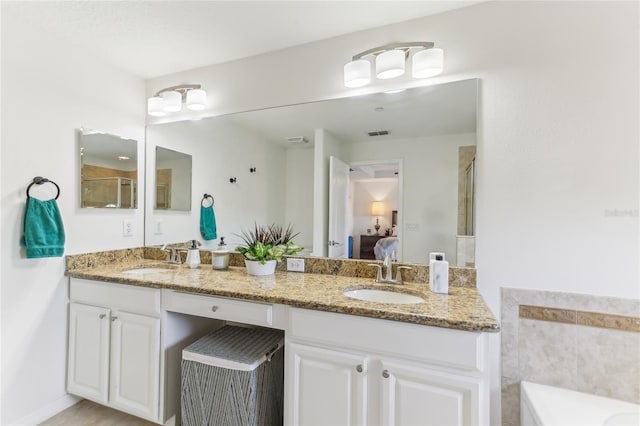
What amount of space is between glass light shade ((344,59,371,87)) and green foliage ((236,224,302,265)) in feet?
3.33

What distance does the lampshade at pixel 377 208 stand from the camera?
181 centimetres

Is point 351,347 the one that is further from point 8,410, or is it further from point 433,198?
point 8,410

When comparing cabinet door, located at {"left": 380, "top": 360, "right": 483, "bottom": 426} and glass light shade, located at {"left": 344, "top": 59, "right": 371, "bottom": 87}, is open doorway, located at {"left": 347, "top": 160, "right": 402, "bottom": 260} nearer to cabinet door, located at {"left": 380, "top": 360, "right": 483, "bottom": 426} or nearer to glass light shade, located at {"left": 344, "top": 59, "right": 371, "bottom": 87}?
glass light shade, located at {"left": 344, "top": 59, "right": 371, "bottom": 87}

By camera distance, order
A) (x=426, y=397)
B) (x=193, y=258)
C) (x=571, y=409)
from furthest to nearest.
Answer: (x=193, y=258) → (x=571, y=409) → (x=426, y=397)

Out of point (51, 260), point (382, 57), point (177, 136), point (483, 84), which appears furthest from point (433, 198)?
point (51, 260)

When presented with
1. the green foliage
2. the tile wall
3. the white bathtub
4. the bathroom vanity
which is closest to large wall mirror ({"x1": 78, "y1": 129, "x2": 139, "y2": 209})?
the bathroom vanity

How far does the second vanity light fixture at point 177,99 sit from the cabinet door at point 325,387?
182cm

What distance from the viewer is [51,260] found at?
1822 mm

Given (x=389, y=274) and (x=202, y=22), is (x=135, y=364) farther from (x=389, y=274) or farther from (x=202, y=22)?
(x=202, y=22)

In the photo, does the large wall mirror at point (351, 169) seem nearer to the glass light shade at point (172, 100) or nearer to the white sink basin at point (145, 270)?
the glass light shade at point (172, 100)

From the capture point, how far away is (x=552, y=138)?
1.42 meters

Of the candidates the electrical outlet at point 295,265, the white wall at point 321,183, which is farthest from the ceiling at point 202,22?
the electrical outlet at point 295,265

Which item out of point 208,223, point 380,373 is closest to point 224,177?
point 208,223

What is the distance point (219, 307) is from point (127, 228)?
4.32ft
